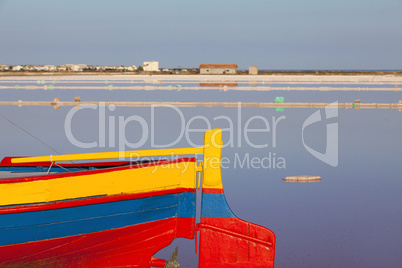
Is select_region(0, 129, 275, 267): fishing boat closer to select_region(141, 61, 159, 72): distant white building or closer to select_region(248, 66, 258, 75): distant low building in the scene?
select_region(248, 66, 258, 75): distant low building

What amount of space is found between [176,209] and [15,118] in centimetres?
2690

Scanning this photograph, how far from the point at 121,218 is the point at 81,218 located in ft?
2.48

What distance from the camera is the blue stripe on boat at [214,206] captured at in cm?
968

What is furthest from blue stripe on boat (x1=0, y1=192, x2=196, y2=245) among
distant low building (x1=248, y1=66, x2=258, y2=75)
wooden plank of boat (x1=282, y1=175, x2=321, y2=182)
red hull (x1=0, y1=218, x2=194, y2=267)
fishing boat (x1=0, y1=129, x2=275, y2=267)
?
distant low building (x1=248, y1=66, x2=258, y2=75)

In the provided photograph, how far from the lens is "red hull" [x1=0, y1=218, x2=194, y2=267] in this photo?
9.52 metres

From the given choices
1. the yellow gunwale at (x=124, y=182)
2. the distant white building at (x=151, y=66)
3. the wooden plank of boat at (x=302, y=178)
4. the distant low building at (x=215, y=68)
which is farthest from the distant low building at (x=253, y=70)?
the yellow gunwale at (x=124, y=182)

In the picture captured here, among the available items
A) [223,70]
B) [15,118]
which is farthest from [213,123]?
[223,70]

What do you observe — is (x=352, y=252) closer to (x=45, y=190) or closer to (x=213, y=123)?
(x=45, y=190)

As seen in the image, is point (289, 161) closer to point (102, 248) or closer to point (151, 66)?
point (102, 248)

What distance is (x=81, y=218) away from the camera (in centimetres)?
945

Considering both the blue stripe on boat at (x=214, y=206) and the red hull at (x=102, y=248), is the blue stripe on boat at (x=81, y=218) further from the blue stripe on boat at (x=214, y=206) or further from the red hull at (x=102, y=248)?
the blue stripe on boat at (x=214, y=206)

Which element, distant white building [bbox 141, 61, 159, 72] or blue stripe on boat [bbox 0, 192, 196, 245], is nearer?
blue stripe on boat [bbox 0, 192, 196, 245]

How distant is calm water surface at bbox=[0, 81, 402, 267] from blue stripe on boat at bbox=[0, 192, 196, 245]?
1771mm

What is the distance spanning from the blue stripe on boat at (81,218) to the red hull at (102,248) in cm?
12
